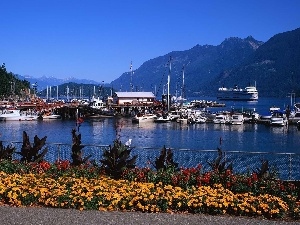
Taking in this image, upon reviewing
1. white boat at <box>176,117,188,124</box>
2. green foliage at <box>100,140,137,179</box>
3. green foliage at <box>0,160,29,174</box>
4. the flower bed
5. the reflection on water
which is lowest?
the reflection on water

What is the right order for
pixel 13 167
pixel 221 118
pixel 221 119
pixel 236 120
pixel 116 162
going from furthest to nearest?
pixel 221 118, pixel 221 119, pixel 236 120, pixel 13 167, pixel 116 162

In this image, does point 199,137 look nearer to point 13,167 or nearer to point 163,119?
point 163,119

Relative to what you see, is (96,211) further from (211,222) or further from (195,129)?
(195,129)

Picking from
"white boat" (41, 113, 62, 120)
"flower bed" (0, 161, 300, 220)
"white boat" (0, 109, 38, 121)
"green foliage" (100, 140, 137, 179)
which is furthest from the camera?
"white boat" (41, 113, 62, 120)

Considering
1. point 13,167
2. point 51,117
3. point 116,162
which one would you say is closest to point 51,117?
point 51,117

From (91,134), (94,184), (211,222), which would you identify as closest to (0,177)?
(94,184)

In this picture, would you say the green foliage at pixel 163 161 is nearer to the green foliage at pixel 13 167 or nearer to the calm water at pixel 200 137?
the green foliage at pixel 13 167

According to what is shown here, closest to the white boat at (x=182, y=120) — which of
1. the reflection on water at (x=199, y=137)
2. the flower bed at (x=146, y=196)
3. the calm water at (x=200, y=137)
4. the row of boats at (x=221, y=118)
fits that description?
the row of boats at (x=221, y=118)

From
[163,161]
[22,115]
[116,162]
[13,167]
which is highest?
[116,162]

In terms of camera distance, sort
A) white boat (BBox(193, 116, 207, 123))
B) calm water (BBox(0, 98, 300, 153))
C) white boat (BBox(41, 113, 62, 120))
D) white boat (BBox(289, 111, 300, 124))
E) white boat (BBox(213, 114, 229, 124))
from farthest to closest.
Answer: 1. white boat (BBox(41, 113, 62, 120))
2. white boat (BBox(193, 116, 207, 123))
3. white boat (BBox(289, 111, 300, 124))
4. white boat (BBox(213, 114, 229, 124))
5. calm water (BBox(0, 98, 300, 153))

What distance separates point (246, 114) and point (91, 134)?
51.0m

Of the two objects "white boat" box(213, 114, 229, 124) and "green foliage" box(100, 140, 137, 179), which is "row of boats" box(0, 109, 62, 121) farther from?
"green foliage" box(100, 140, 137, 179)

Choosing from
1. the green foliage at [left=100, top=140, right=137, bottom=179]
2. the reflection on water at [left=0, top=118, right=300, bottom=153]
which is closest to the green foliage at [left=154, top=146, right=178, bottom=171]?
the green foliage at [left=100, top=140, right=137, bottom=179]

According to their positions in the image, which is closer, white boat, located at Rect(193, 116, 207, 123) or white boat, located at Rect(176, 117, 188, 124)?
A: white boat, located at Rect(176, 117, 188, 124)
